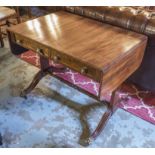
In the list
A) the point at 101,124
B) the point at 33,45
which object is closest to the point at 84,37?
the point at 33,45

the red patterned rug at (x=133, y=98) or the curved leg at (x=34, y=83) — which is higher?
the curved leg at (x=34, y=83)

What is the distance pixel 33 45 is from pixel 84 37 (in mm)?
357

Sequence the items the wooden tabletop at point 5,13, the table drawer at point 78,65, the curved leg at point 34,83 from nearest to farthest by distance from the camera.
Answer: the table drawer at point 78,65
the curved leg at point 34,83
the wooden tabletop at point 5,13

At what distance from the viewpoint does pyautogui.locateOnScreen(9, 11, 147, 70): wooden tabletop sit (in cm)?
123

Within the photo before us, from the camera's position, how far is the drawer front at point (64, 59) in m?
1.20

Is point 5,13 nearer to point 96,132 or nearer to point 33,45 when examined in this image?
point 33,45

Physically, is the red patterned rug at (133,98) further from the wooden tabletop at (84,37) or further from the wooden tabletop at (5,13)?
the wooden tabletop at (5,13)

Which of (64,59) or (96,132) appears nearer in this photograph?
(64,59)

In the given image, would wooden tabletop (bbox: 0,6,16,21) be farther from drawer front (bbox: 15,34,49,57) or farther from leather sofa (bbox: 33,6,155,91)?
drawer front (bbox: 15,34,49,57)

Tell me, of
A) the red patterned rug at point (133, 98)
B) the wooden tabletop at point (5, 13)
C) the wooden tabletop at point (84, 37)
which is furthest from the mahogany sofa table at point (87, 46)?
the wooden tabletop at point (5, 13)

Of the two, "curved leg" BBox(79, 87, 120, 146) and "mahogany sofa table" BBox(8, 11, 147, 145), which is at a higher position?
"mahogany sofa table" BBox(8, 11, 147, 145)

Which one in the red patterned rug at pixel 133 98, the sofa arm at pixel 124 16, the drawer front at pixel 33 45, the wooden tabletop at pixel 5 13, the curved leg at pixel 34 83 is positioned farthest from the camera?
the wooden tabletop at pixel 5 13

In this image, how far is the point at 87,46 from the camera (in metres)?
1.33

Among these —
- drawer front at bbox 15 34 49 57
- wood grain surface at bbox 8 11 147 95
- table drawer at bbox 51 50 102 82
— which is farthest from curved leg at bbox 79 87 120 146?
drawer front at bbox 15 34 49 57
